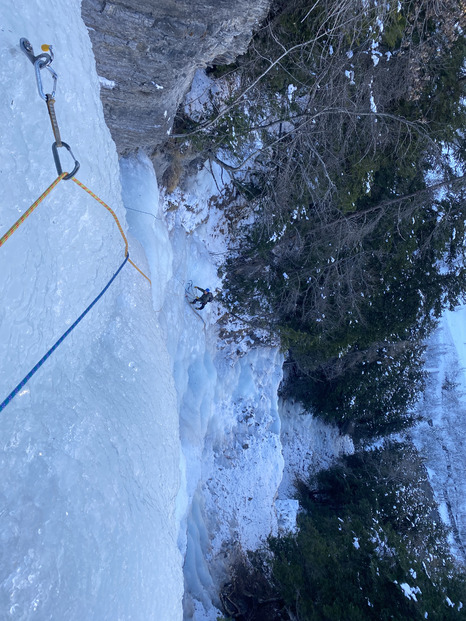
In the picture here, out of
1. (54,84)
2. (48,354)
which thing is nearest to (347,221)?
(54,84)

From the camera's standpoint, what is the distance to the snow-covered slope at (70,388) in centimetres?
128

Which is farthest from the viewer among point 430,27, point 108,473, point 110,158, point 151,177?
point 430,27

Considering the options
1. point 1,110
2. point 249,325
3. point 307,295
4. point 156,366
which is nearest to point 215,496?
point 249,325

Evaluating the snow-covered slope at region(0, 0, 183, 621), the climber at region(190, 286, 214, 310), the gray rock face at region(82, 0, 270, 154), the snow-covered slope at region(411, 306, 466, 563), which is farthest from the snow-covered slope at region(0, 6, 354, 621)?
the snow-covered slope at region(411, 306, 466, 563)

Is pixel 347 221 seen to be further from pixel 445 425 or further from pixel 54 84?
pixel 445 425

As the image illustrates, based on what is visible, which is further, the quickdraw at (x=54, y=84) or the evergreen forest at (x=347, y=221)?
the evergreen forest at (x=347, y=221)

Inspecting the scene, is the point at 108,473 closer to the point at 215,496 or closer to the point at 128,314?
the point at 128,314

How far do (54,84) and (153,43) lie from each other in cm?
109

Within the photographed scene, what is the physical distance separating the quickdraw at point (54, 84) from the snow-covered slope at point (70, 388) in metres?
0.02

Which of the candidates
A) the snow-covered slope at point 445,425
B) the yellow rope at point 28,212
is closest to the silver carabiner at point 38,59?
the yellow rope at point 28,212

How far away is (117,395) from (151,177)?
6.47 feet

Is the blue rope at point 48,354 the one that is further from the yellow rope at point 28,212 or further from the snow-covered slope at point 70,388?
the yellow rope at point 28,212

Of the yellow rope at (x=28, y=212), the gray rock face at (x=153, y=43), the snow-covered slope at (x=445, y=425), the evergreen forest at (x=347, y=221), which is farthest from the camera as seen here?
the snow-covered slope at (x=445, y=425)

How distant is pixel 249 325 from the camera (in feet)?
17.8
